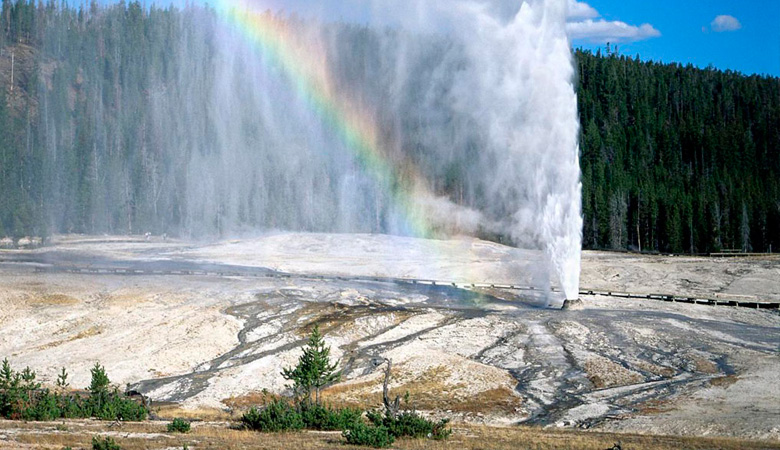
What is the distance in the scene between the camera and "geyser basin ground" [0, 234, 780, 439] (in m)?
29.0

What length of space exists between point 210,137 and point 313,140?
14.8 meters

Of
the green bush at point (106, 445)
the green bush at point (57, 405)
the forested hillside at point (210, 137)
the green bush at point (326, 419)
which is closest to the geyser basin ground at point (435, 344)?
the green bush at point (57, 405)

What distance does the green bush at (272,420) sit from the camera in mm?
22769

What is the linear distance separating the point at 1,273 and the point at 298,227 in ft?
157

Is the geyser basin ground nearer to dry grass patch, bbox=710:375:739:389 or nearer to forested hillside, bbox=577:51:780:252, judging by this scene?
dry grass patch, bbox=710:375:739:389

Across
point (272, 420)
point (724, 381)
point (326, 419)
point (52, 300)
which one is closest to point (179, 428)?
point (272, 420)

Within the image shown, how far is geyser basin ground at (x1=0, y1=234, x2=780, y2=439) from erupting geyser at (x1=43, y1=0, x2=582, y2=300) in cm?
3985

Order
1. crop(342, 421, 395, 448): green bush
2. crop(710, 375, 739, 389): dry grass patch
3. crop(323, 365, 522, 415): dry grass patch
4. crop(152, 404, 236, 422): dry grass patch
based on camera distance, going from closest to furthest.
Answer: crop(342, 421, 395, 448): green bush < crop(152, 404, 236, 422): dry grass patch < crop(323, 365, 522, 415): dry grass patch < crop(710, 375, 739, 389): dry grass patch

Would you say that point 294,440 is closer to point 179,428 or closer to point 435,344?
point 179,428

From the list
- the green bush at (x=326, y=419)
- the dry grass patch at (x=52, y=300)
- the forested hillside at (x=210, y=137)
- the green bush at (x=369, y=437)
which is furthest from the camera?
the forested hillside at (x=210, y=137)

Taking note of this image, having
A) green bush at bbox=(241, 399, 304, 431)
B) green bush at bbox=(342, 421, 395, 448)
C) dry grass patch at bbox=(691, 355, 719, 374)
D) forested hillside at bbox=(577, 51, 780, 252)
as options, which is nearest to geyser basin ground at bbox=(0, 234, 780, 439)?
dry grass patch at bbox=(691, 355, 719, 374)

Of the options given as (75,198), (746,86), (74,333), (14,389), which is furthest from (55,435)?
(746,86)

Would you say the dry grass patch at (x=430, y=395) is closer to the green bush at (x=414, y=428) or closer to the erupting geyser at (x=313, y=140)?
the green bush at (x=414, y=428)

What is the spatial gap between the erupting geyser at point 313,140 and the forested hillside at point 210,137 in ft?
1.47
